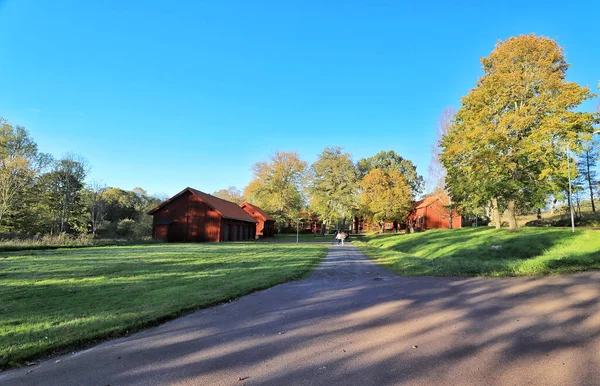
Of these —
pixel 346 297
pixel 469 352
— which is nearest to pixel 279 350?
pixel 469 352

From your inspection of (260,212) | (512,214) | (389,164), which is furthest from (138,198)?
(512,214)

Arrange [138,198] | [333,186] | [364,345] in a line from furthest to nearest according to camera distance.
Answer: [138,198]
[333,186]
[364,345]

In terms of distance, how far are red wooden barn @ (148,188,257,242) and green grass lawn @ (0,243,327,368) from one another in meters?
23.5

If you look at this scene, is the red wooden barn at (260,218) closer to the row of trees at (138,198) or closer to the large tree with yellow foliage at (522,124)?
the row of trees at (138,198)

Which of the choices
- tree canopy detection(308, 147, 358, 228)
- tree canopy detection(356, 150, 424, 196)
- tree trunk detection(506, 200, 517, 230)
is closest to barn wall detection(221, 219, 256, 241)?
Result: tree canopy detection(308, 147, 358, 228)

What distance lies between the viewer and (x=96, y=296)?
778 cm

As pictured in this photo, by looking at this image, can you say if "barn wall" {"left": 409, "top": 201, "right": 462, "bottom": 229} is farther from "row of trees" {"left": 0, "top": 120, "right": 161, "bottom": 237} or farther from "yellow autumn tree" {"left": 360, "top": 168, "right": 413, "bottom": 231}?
"row of trees" {"left": 0, "top": 120, "right": 161, "bottom": 237}

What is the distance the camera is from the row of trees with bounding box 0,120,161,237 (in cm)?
3241

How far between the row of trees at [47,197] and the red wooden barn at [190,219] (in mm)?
2743

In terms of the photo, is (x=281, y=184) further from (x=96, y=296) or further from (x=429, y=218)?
(x=96, y=296)

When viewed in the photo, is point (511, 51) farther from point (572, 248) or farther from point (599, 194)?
point (599, 194)

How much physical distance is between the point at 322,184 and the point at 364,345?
163 ft

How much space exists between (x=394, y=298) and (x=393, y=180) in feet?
126

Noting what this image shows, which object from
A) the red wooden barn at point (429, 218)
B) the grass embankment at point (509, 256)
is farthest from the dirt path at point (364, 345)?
the red wooden barn at point (429, 218)
